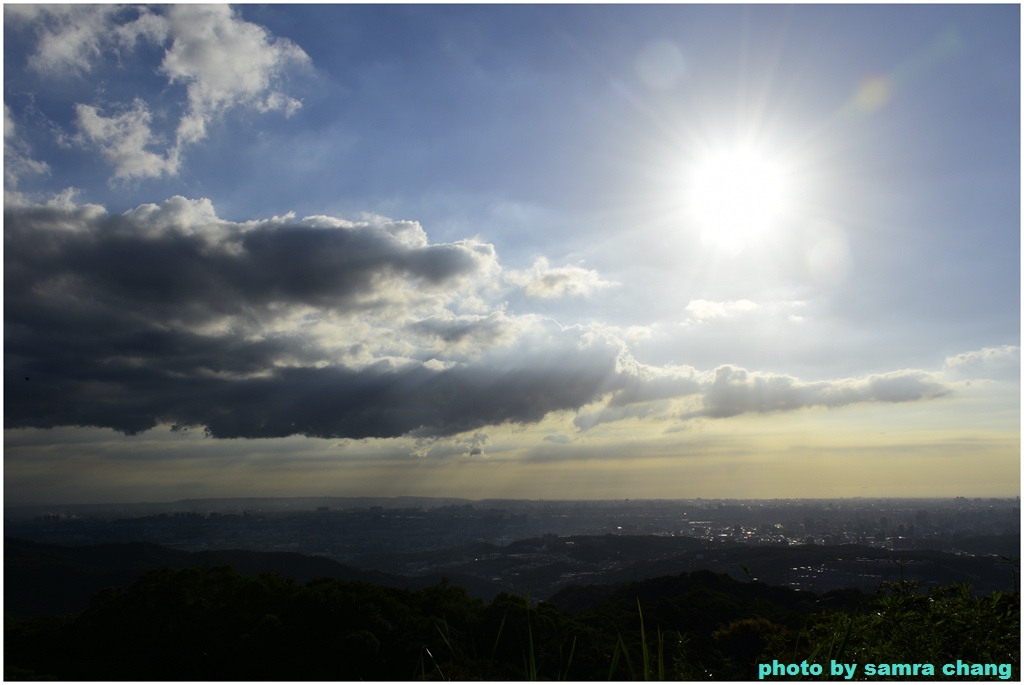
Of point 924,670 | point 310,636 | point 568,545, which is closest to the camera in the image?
point 924,670

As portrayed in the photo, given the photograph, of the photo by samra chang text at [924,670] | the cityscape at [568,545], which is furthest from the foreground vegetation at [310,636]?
the cityscape at [568,545]

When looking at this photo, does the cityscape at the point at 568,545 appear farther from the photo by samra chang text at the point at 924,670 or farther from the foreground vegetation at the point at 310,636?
the foreground vegetation at the point at 310,636

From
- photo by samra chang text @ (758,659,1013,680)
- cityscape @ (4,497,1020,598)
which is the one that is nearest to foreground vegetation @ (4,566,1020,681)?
photo by samra chang text @ (758,659,1013,680)

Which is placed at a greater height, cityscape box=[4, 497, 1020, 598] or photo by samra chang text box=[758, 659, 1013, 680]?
photo by samra chang text box=[758, 659, 1013, 680]

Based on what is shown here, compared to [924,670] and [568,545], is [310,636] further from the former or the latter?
[568,545]

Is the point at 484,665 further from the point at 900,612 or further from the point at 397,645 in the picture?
the point at 900,612

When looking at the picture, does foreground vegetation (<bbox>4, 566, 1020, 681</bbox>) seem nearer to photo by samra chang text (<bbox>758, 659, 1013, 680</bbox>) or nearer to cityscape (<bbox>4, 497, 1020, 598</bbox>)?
photo by samra chang text (<bbox>758, 659, 1013, 680</bbox>)

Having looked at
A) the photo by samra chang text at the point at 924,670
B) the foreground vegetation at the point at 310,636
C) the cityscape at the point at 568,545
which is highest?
the photo by samra chang text at the point at 924,670

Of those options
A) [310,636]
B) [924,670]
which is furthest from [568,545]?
[924,670]

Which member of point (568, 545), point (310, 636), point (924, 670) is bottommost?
point (568, 545)

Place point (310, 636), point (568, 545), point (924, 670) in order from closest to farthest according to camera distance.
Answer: point (924, 670), point (310, 636), point (568, 545)

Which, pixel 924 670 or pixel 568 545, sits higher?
pixel 924 670

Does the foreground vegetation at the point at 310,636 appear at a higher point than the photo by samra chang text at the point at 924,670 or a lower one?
lower
